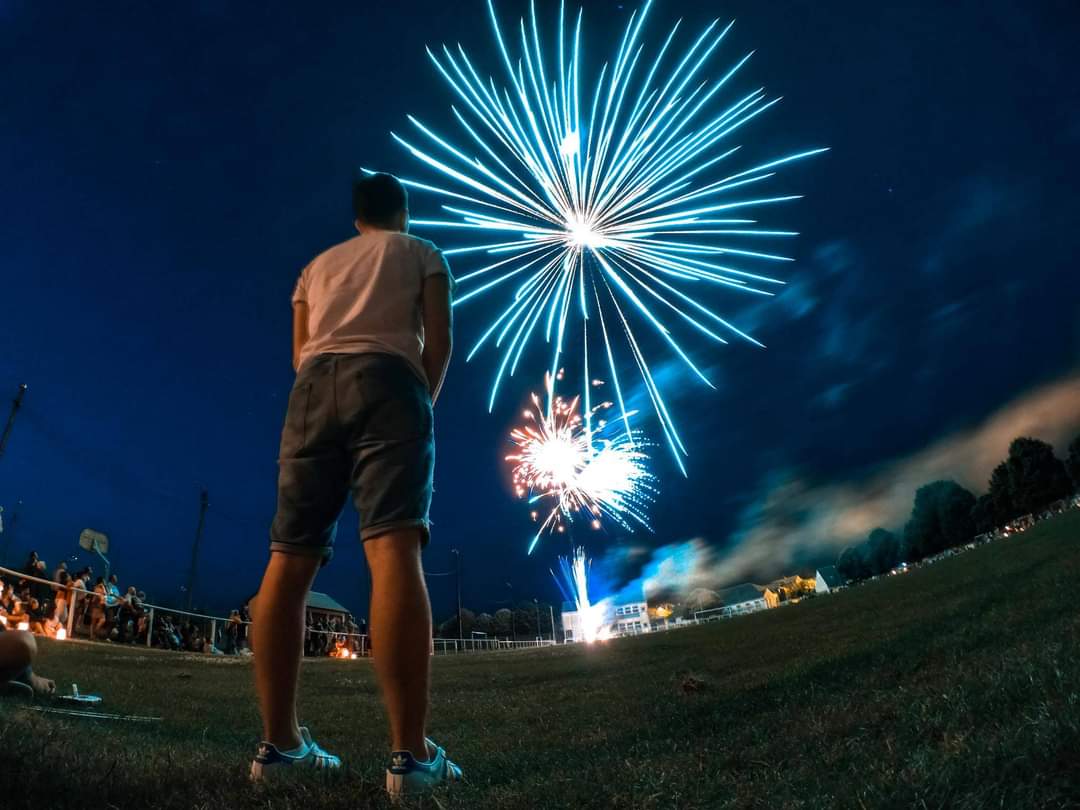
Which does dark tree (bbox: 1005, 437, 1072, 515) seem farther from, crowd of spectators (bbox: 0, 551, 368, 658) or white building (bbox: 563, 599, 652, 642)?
crowd of spectators (bbox: 0, 551, 368, 658)

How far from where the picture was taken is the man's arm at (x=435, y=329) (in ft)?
10.6

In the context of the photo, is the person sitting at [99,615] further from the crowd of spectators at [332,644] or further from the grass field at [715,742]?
the grass field at [715,742]

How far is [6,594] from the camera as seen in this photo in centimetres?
1355

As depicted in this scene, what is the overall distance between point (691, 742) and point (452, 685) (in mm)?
7790

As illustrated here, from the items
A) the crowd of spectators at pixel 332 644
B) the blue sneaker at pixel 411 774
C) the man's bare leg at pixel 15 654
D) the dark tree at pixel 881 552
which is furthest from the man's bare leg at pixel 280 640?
the dark tree at pixel 881 552

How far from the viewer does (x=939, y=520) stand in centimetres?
8831

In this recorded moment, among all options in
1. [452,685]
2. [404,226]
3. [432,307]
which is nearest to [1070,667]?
[432,307]

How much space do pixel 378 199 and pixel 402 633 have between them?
87.5 inches

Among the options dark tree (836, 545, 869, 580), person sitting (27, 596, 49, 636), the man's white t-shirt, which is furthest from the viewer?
dark tree (836, 545, 869, 580)

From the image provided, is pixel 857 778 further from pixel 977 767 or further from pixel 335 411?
pixel 335 411

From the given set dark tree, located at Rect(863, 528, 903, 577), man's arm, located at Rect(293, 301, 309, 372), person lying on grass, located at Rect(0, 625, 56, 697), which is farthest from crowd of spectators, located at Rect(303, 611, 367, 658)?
dark tree, located at Rect(863, 528, 903, 577)

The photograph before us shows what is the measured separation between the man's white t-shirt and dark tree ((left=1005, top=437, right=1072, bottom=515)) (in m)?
82.6

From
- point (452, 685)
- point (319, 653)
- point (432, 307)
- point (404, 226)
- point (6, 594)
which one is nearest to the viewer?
point (432, 307)

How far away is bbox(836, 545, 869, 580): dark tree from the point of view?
11262 cm
